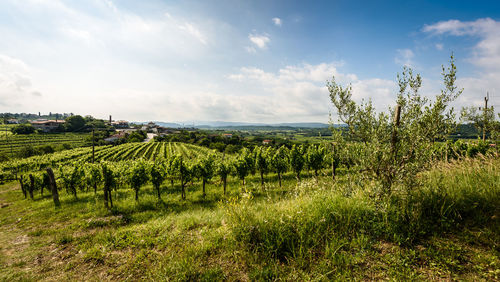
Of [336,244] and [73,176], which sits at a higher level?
[336,244]

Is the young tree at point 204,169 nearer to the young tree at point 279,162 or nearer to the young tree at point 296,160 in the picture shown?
the young tree at point 279,162

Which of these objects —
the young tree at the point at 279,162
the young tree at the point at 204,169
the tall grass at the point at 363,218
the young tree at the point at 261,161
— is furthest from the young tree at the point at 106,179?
the young tree at the point at 279,162

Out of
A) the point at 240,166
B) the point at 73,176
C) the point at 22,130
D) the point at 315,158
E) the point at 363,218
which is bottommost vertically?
the point at 73,176

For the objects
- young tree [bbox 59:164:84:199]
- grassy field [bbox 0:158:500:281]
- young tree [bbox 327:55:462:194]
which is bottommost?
young tree [bbox 59:164:84:199]

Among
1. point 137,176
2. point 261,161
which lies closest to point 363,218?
point 137,176

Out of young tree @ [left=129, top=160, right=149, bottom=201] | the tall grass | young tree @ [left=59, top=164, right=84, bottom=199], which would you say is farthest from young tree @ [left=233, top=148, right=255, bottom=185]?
young tree @ [left=59, top=164, right=84, bottom=199]

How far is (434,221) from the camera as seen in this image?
3861 mm

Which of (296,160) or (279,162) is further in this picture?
(296,160)

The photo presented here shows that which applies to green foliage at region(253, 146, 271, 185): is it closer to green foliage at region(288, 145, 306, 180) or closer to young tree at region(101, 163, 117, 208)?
green foliage at region(288, 145, 306, 180)

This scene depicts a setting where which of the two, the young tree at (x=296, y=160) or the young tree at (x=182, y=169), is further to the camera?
the young tree at (x=296, y=160)

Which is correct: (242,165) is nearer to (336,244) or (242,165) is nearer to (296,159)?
(296,159)

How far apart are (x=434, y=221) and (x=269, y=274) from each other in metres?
3.66

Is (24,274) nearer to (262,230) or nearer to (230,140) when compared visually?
(262,230)

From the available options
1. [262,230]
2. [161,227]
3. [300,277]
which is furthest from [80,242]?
[300,277]
